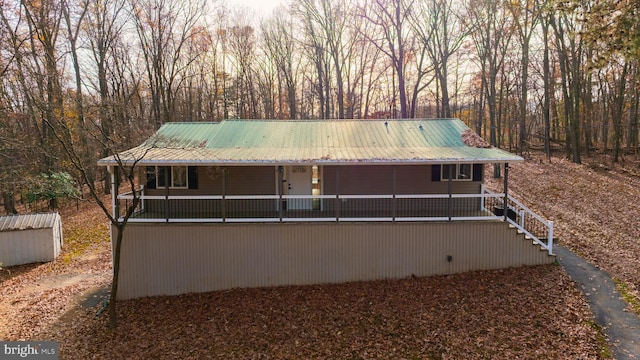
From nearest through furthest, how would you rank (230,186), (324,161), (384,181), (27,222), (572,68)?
(324,161), (230,186), (384,181), (27,222), (572,68)

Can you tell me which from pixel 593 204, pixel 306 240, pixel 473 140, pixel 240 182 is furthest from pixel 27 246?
pixel 593 204

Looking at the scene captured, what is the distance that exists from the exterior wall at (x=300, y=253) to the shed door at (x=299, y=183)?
1.54 metres

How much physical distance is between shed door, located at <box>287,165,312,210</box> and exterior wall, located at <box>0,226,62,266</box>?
10011 mm

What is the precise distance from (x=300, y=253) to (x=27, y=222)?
11.7 m

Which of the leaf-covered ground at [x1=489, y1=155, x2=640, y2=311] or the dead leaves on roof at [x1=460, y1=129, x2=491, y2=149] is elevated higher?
the dead leaves on roof at [x1=460, y1=129, x2=491, y2=149]

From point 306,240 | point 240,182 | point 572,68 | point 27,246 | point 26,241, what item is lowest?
point 27,246

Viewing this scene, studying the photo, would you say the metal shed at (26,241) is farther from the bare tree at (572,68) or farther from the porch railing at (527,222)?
the bare tree at (572,68)

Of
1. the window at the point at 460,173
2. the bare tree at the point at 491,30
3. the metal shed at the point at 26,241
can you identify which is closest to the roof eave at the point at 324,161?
the window at the point at 460,173

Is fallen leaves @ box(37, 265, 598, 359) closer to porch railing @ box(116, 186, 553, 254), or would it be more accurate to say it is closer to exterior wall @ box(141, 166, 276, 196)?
porch railing @ box(116, 186, 553, 254)

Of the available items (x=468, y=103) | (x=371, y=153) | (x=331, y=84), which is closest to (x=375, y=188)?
(x=371, y=153)

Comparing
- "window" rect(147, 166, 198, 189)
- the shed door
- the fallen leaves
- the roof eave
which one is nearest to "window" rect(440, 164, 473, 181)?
the roof eave

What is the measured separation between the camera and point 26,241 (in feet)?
43.7

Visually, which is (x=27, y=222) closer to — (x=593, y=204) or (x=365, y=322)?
(x=365, y=322)

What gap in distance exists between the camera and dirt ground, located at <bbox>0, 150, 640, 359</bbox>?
277 inches
